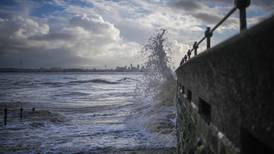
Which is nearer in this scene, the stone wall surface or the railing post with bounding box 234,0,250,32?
the stone wall surface

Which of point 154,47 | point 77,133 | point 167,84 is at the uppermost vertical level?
point 154,47

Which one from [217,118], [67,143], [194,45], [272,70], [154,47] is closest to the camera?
[272,70]

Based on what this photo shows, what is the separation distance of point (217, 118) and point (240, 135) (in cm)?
57

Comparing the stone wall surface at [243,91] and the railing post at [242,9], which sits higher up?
the railing post at [242,9]

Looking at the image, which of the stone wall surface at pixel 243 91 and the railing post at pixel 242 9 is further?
the railing post at pixel 242 9

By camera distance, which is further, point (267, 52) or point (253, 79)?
point (253, 79)

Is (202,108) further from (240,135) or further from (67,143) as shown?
(67,143)

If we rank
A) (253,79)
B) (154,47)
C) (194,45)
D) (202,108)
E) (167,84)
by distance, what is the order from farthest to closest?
(154,47) → (167,84) → (194,45) → (202,108) → (253,79)

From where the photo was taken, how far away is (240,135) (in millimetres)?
1540

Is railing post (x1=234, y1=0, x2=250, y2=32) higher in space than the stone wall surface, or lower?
higher

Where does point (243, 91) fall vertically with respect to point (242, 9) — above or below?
below

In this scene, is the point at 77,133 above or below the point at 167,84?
below

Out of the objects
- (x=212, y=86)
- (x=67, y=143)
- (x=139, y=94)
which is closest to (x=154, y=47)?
(x=139, y=94)

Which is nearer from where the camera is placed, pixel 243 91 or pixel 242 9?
pixel 243 91
